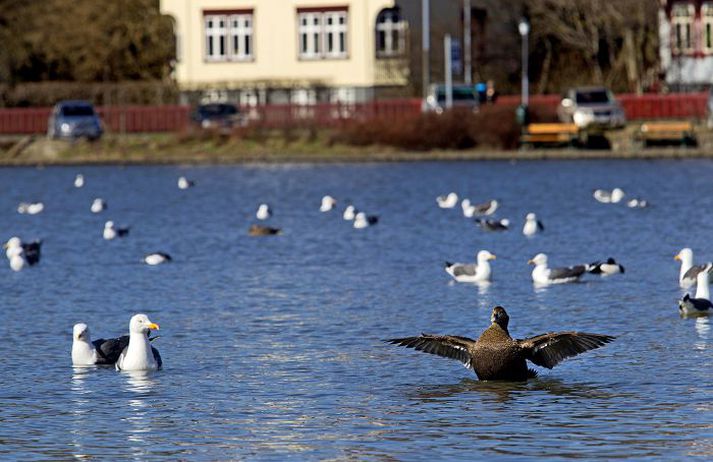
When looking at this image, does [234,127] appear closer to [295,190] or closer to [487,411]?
[295,190]

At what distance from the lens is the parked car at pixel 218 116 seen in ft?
227

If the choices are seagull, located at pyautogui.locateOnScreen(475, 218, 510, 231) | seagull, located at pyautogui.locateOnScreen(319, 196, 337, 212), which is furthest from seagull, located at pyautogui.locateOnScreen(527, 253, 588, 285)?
seagull, located at pyautogui.locateOnScreen(319, 196, 337, 212)

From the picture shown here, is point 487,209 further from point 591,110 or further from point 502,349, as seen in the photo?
point 591,110

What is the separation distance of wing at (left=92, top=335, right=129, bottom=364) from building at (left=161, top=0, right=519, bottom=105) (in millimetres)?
59489

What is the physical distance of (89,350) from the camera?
18547 mm

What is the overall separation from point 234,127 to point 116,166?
193 inches

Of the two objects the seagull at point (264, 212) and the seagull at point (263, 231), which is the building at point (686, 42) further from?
the seagull at point (263, 231)

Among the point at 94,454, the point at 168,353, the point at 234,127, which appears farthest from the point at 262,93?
the point at 94,454

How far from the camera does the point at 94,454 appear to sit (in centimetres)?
1420

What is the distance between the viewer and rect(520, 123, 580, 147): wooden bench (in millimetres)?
61719

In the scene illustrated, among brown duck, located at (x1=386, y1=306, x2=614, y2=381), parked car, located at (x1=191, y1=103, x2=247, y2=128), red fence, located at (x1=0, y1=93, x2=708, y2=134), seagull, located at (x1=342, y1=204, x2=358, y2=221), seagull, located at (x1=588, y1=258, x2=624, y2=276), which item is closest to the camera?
brown duck, located at (x1=386, y1=306, x2=614, y2=381)

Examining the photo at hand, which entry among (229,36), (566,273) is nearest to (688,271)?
(566,273)

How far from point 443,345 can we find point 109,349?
3882 millimetres

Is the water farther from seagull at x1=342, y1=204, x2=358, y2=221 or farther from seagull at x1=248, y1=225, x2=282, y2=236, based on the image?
seagull at x1=342, y1=204, x2=358, y2=221
